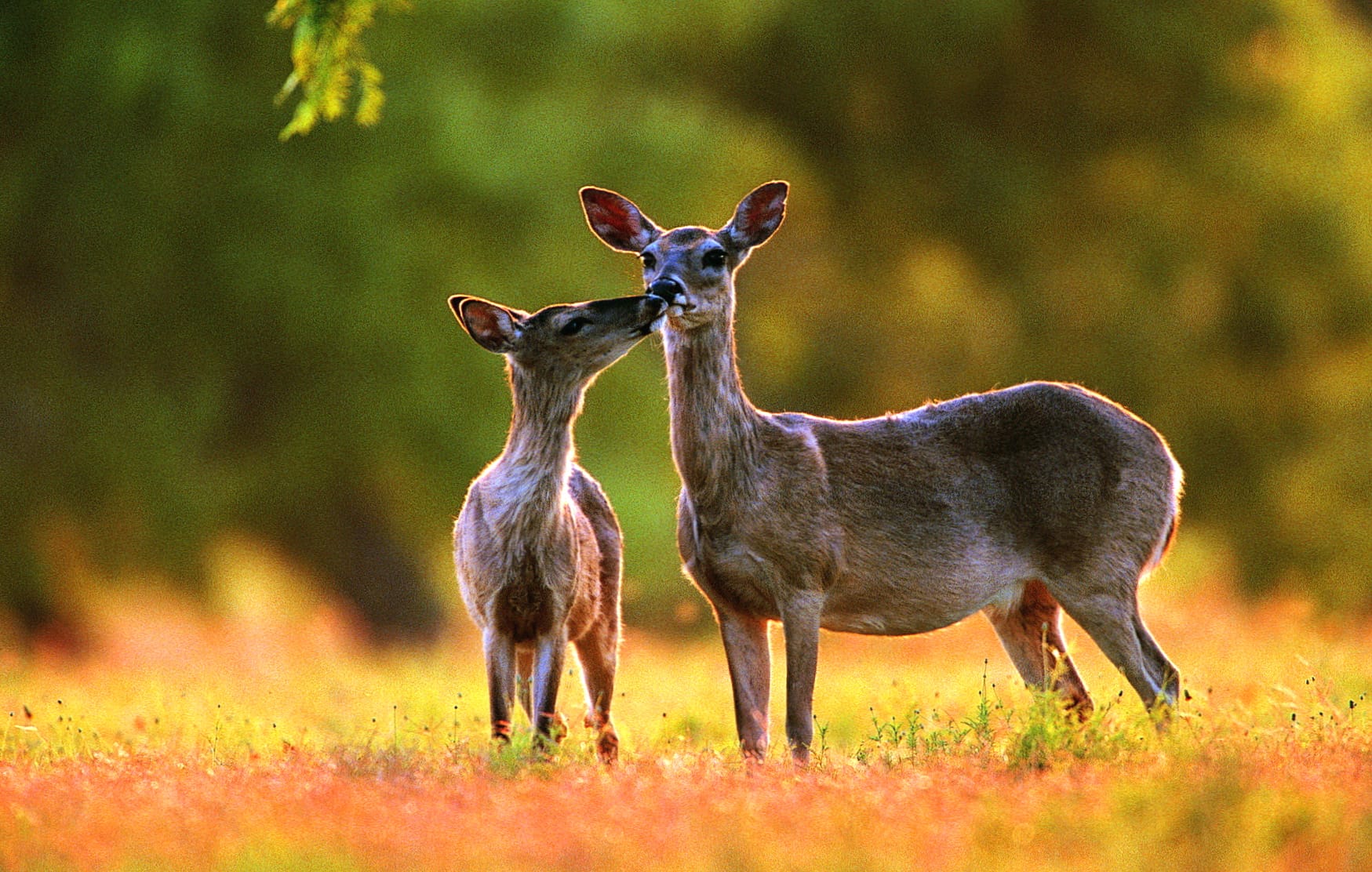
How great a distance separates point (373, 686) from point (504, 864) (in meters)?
8.14

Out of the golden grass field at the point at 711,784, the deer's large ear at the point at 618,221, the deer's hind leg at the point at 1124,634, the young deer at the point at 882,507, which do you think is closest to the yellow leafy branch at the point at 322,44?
the deer's large ear at the point at 618,221

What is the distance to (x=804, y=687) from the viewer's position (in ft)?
25.6

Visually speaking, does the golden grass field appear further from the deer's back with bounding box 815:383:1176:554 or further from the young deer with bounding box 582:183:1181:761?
the deer's back with bounding box 815:383:1176:554

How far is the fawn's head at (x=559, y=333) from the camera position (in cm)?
829

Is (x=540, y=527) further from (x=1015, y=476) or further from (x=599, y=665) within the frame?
(x=1015, y=476)

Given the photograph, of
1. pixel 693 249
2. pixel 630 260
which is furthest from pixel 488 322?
pixel 630 260

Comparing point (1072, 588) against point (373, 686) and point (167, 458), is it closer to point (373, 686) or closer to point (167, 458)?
point (373, 686)

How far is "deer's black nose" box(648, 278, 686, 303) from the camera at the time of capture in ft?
26.3

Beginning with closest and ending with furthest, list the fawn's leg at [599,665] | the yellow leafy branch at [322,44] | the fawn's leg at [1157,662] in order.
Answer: the fawn's leg at [1157,662], the yellow leafy branch at [322,44], the fawn's leg at [599,665]

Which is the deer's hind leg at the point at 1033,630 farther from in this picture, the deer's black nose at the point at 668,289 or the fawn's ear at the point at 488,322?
the fawn's ear at the point at 488,322

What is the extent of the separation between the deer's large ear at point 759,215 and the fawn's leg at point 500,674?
2142 millimetres

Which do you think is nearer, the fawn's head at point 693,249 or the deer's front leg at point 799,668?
the deer's front leg at point 799,668

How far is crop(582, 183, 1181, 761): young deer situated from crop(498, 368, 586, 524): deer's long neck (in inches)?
20.1

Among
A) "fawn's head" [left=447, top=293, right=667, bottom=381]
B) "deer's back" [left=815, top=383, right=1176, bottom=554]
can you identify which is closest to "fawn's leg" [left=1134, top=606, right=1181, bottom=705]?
"deer's back" [left=815, top=383, right=1176, bottom=554]
